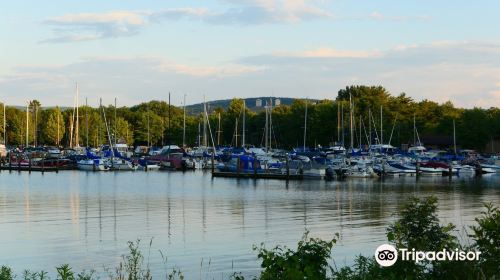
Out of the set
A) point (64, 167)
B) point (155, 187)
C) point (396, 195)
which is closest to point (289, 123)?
point (64, 167)

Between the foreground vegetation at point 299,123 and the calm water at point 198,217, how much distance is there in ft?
158

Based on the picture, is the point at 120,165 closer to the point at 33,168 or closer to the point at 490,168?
the point at 33,168

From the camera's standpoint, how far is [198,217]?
46375 mm

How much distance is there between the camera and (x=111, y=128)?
162 meters

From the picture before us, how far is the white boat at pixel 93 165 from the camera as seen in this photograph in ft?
356

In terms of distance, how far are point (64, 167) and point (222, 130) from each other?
172 feet

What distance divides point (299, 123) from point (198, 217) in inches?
3827

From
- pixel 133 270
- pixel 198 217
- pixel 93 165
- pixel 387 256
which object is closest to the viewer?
pixel 387 256

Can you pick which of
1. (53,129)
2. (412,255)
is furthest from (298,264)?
(53,129)

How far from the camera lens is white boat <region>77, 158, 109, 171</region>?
356ft

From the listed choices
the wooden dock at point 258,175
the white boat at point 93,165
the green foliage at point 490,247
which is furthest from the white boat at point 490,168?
the green foliage at point 490,247

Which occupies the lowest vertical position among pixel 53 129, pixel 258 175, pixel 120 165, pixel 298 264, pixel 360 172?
pixel 258 175

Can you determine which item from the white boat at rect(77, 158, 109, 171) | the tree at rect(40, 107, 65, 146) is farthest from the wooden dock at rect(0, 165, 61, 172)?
the tree at rect(40, 107, 65, 146)

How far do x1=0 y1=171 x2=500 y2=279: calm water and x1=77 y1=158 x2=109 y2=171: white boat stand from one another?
886 inches
